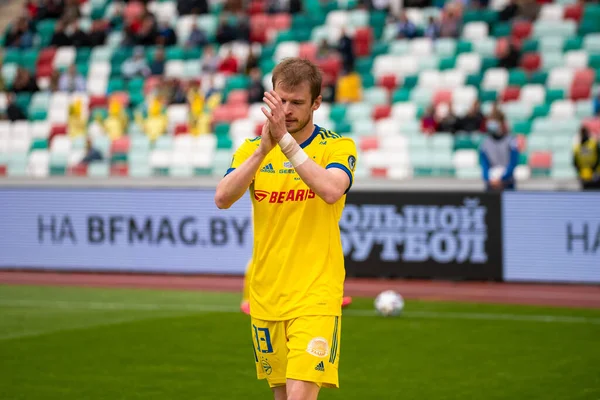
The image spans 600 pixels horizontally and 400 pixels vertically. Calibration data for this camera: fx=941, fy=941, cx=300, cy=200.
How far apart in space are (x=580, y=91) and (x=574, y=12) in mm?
2814

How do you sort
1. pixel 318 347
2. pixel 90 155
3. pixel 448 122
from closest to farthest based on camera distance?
pixel 318 347 → pixel 448 122 → pixel 90 155

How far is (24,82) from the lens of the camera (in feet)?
88.8

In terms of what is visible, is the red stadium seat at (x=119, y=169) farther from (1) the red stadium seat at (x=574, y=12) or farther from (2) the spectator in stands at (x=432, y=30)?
(1) the red stadium seat at (x=574, y=12)

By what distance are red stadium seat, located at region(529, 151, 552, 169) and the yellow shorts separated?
1492cm

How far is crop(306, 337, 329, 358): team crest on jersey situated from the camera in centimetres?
484

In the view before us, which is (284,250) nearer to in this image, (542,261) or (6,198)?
(542,261)

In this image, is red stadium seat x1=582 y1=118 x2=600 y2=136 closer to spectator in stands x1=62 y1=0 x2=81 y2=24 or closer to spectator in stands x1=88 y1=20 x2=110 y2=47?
spectator in stands x1=88 y1=20 x2=110 y2=47

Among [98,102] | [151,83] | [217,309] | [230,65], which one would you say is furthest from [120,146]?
[217,309]

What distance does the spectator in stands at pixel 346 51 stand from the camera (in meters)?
23.0

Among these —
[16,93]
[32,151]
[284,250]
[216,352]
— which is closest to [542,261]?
[216,352]

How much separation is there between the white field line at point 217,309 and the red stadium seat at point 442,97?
9.65 m

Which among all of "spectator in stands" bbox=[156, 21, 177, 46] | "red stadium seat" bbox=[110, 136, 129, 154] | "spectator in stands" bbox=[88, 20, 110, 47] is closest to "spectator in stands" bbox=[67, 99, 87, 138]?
"red stadium seat" bbox=[110, 136, 129, 154]

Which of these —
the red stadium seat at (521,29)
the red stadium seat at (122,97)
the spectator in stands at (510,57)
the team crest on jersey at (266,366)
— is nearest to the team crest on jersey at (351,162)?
the team crest on jersey at (266,366)

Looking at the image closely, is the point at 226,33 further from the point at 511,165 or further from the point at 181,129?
the point at 511,165
